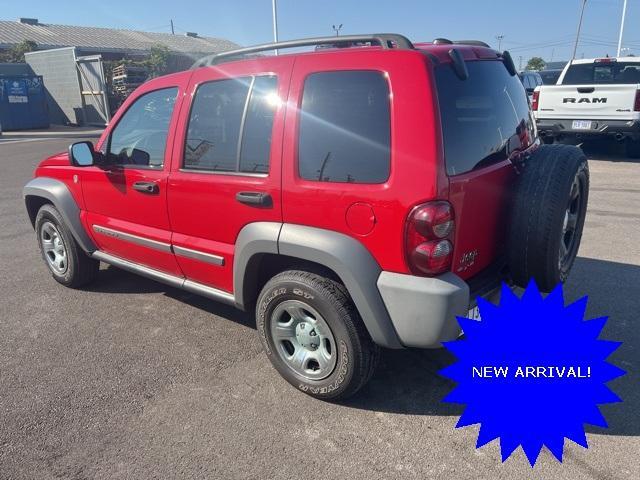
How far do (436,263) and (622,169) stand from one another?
9002 mm

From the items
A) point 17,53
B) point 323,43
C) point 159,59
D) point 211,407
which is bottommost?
point 211,407

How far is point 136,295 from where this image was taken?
14.5 feet

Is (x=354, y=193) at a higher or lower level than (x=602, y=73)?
lower

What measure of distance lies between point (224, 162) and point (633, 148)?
10.6 metres

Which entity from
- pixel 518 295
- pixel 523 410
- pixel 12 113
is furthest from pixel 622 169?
pixel 12 113

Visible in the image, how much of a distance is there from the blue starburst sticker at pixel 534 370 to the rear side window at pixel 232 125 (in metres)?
1.49

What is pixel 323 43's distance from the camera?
2.79 m

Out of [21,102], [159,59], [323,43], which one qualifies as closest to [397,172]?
[323,43]

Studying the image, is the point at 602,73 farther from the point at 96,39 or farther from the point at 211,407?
the point at 96,39

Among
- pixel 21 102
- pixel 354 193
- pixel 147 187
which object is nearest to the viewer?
pixel 354 193

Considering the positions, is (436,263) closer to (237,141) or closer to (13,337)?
(237,141)

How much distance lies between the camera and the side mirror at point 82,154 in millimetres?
3693

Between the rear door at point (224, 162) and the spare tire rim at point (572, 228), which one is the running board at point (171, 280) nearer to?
the rear door at point (224, 162)

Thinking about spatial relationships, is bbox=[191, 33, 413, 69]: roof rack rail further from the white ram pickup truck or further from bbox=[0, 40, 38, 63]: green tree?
bbox=[0, 40, 38, 63]: green tree
